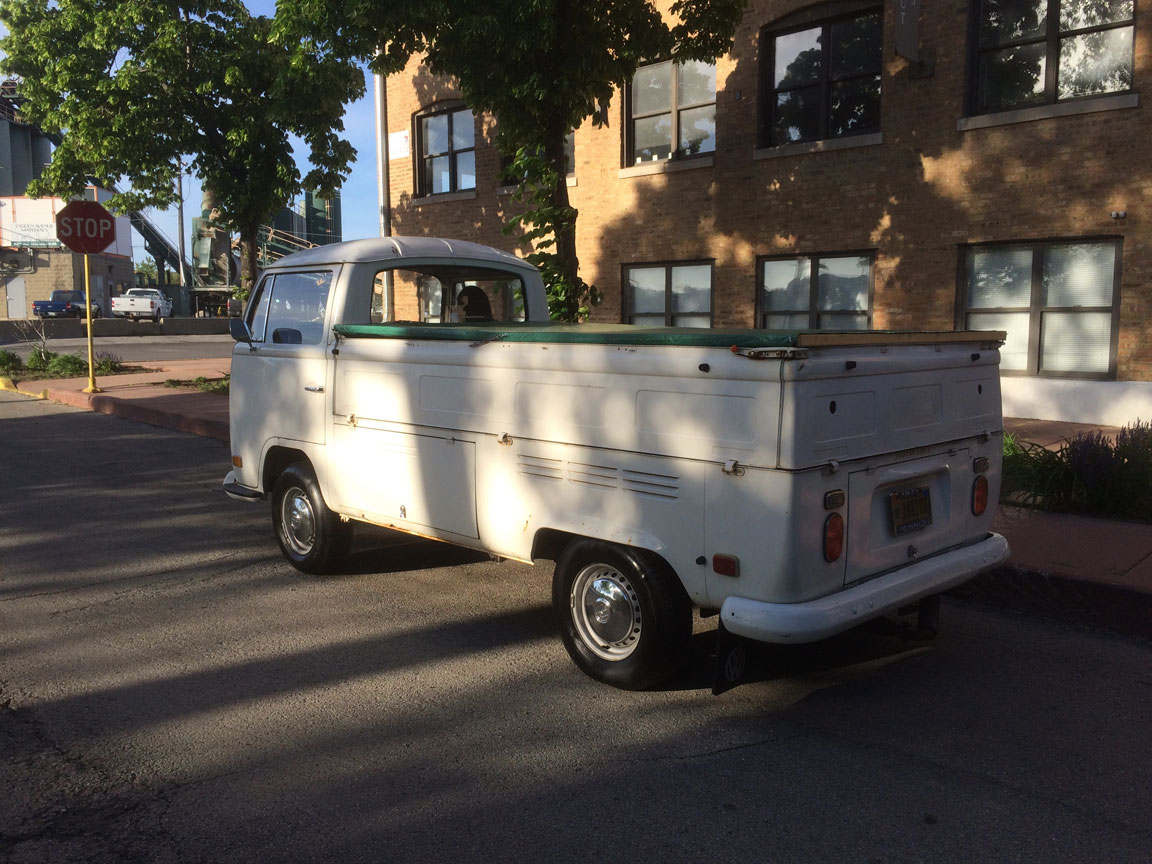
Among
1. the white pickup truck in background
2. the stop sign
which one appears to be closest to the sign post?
the stop sign

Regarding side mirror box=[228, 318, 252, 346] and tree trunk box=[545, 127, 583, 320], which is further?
tree trunk box=[545, 127, 583, 320]

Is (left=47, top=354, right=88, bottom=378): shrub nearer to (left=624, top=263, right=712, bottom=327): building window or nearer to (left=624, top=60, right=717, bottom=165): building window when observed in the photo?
(left=624, top=263, right=712, bottom=327): building window

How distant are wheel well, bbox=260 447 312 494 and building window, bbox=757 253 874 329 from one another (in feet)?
29.2

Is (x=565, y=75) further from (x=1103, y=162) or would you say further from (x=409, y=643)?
(x=409, y=643)

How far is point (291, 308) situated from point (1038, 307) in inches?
367

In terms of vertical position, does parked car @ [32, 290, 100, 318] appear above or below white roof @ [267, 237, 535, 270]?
above

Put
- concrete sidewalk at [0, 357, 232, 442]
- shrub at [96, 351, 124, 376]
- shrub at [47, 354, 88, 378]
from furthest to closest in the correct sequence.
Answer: shrub at [96, 351, 124, 376] < shrub at [47, 354, 88, 378] < concrete sidewalk at [0, 357, 232, 442]

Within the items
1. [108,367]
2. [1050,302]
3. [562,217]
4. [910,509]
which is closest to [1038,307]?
[1050,302]

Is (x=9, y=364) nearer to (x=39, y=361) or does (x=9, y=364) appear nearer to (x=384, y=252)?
(x=39, y=361)

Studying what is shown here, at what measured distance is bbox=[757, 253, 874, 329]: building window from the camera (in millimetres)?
13375

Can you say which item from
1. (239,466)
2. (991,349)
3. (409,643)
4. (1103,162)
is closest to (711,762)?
(409,643)

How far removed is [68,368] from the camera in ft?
64.0

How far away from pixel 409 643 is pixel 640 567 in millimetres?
1547

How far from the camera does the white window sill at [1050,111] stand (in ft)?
35.8
